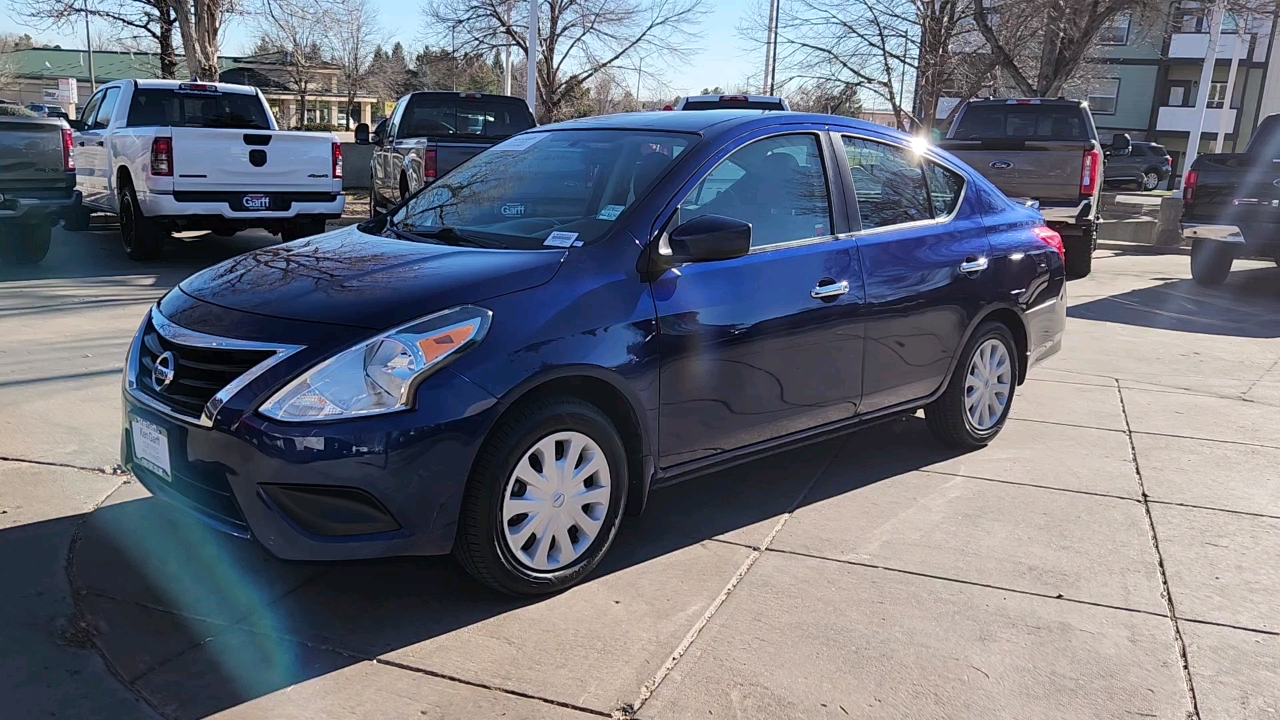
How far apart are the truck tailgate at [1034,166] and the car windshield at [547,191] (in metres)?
7.74

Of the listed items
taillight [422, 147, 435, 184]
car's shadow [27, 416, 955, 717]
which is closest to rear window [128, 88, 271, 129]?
taillight [422, 147, 435, 184]

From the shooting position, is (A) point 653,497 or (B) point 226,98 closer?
(A) point 653,497

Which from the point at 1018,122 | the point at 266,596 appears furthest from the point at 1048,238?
the point at 1018,122

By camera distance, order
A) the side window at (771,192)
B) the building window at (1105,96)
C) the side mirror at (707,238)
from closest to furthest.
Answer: the side mirror at (707,238)
the side window at (771,192)
the building window at (1105,96)

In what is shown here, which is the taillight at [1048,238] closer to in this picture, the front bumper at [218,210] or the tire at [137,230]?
the front bumper at [218,210]

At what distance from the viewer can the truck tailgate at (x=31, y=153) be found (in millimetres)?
9898

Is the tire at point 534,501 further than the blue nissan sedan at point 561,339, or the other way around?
the tire at point 534,501

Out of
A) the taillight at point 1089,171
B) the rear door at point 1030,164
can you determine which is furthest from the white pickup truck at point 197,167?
the taillight at point 1089,171

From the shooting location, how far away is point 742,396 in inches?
163

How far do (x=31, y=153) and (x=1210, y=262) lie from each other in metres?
12.6

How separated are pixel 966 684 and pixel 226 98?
11.6 m

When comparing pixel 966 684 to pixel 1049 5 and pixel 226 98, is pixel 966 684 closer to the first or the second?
pixel 226 98

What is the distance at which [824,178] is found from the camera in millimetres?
4629

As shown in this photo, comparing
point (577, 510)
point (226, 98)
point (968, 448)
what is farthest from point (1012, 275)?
point (226, 98)
